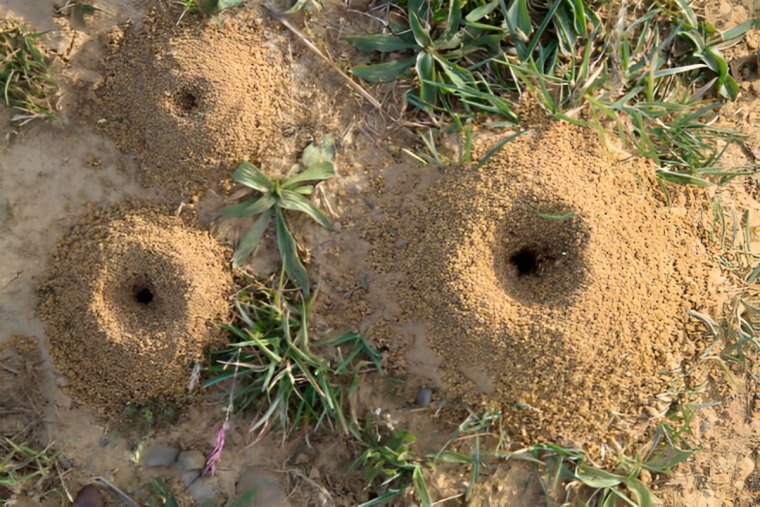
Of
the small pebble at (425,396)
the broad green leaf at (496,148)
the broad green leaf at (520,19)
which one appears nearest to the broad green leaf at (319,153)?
the broad green leaf at (496,148)

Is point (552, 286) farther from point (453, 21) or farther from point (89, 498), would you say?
point (89, 498)

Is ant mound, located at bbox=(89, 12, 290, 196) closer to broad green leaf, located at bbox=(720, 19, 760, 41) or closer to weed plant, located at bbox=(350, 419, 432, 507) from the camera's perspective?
weed plant, located at bbox=(350, 419, 432, 507)

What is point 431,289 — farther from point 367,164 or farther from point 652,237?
point 652,237

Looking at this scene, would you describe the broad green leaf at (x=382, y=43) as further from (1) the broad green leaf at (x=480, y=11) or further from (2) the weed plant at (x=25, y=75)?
(2) the weed plant at (x=25, y=75)

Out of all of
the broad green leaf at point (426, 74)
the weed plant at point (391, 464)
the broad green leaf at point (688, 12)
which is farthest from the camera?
the broad green leaf at point (688, 12)

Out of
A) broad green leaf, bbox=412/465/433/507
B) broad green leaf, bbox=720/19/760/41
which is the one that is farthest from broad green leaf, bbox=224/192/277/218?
broad green leaf, bbox=720/19/760/41
